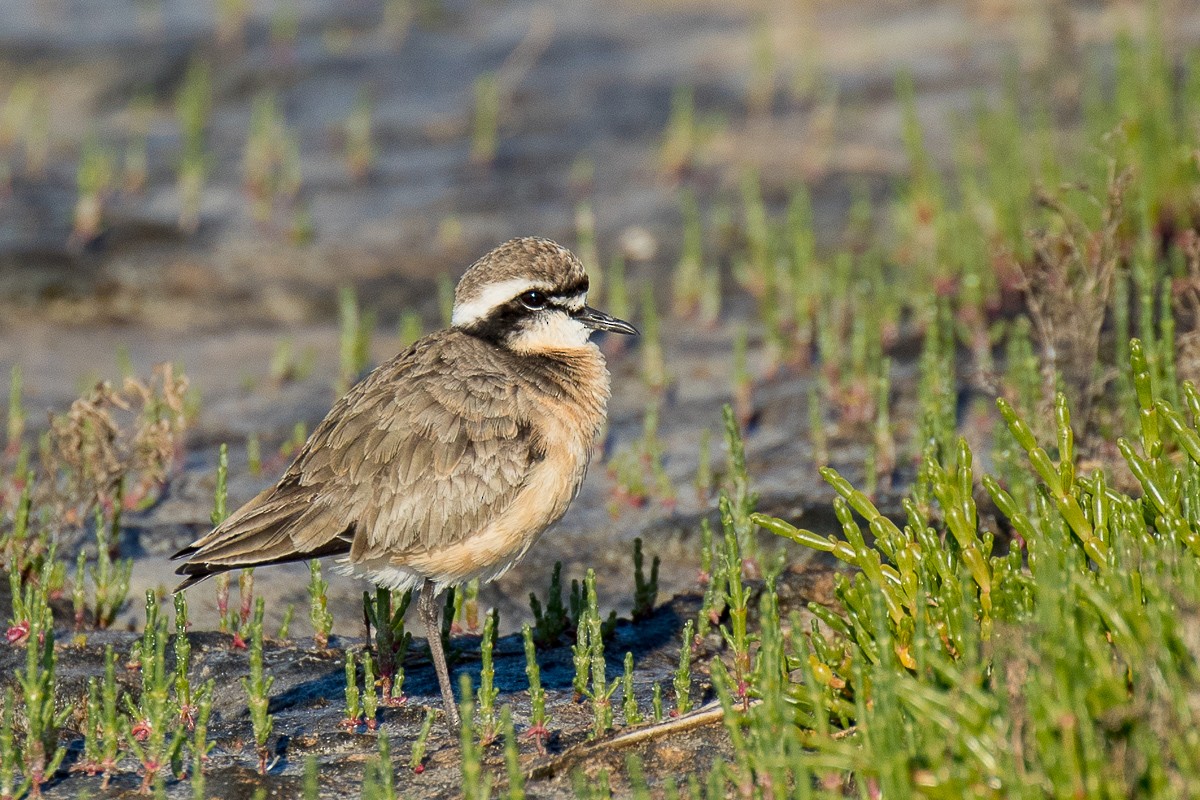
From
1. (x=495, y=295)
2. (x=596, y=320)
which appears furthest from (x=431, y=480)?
(x=596, y=320)

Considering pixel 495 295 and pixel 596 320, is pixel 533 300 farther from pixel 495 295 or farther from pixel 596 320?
pixel 596 320

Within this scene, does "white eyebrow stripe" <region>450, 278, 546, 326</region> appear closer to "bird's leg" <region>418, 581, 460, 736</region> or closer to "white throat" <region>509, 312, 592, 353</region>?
"white throat" <region>509, 312, 592, 353</region>

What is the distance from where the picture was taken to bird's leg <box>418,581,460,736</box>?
6012 mm

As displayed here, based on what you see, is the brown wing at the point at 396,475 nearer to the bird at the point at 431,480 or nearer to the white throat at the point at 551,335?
the bird at the point at 431,480

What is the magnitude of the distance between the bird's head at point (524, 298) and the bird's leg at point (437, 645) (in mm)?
1267

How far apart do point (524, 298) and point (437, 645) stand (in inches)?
67.4

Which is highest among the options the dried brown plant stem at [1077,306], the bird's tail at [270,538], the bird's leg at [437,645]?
the dried brown plant stem at [1077,306]

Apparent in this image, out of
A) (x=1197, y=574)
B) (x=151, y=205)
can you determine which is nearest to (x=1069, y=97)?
(x=151, y=205)

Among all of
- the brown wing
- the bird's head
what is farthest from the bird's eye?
the brown wing

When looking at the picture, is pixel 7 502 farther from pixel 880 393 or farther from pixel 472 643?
pixel 880 393

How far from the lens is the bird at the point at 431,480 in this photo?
6.19 meters

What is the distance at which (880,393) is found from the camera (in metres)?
8.37

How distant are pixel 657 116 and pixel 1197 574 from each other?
10.1m

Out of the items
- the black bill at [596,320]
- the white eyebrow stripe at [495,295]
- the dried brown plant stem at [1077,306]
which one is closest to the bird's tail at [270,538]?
the white eyebrow stripe at [495,295]
